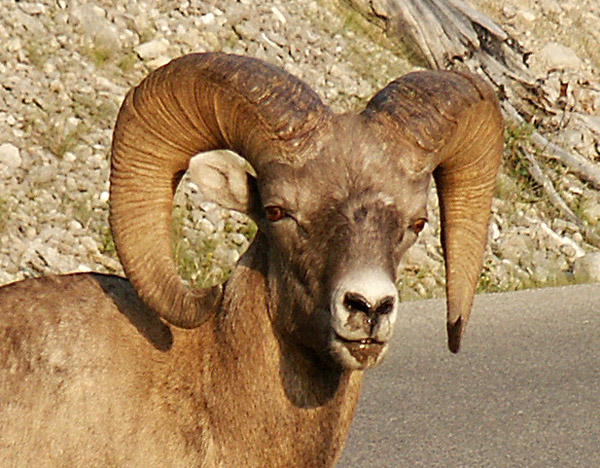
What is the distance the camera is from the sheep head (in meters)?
4.28

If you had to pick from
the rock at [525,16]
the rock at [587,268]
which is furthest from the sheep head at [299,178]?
the rock at [525,16]

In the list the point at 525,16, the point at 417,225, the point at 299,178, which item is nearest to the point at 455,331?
the point at 417,225

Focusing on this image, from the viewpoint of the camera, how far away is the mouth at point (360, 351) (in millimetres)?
4207

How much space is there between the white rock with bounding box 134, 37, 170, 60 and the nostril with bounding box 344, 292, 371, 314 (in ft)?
28.4

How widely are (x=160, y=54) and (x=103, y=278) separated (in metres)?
7.89

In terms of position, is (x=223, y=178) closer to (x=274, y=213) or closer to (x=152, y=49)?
(x=274, y=213)

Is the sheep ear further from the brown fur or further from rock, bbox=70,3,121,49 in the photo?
rock, bbox=70,3,121,49

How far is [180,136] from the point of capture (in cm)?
479

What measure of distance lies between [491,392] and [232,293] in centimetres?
388

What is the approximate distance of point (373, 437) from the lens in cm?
732

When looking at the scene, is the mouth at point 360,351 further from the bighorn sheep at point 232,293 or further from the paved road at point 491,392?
the paved road at point 491,392

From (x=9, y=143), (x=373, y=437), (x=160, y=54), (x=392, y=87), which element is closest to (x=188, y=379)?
(x=392, y=87)

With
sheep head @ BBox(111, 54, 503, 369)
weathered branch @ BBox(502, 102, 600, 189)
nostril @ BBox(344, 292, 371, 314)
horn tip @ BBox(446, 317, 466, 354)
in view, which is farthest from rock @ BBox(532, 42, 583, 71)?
nostril @ BBox(344, 292, 371, 314)

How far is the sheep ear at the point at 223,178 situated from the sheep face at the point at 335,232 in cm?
15
